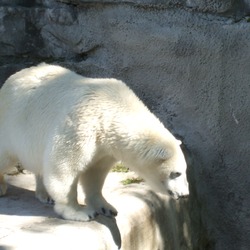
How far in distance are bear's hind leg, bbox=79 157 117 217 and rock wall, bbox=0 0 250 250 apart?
0.96 meters

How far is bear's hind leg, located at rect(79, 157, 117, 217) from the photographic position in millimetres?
3877

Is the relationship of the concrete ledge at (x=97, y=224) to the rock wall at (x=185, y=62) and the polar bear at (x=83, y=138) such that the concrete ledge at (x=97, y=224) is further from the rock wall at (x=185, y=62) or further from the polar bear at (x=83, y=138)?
the rock wall at (x=185, y=62)

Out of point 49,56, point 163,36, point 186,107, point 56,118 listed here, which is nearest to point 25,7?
point 49,56

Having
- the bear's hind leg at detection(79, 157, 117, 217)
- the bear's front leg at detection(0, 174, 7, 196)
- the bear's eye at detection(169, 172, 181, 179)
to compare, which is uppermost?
the bear's eye at detection(169, 172, 181, 179)

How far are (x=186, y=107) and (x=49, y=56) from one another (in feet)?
3.66

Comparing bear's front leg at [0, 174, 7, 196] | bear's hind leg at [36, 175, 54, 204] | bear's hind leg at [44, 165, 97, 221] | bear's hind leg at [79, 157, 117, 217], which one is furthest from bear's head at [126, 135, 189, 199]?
bear's front leg at [0, 174, 7, 196]

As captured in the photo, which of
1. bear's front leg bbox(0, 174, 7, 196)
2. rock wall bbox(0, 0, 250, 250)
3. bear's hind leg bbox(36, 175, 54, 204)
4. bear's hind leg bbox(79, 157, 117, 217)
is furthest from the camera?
rock wall bbox(0, 0, 250, 250)

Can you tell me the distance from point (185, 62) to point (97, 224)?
5.04ft

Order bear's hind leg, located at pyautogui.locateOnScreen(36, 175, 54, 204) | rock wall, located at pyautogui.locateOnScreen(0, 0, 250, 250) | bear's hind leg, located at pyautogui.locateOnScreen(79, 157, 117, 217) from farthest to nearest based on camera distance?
rock wall, located at pyautogui.locateOnScreen(0, 0, 250, 250)
bear's hind leg, located at pyautogui.locateOnScreen(36, 175, 54, 204)
bear's hind leg, located at pyautogui.locateOnScreen(79, 157, 117, 217)

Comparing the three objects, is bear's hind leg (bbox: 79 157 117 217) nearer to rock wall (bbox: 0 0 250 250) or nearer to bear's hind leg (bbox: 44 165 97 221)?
bear's hind leg (bbox: 44 165 97 221)

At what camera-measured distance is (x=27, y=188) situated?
4.43m

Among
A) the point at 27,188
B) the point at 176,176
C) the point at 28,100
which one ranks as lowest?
the point at 27,188

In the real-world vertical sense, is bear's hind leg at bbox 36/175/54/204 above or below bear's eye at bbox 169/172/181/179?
below

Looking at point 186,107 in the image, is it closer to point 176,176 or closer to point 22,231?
point 176,176
